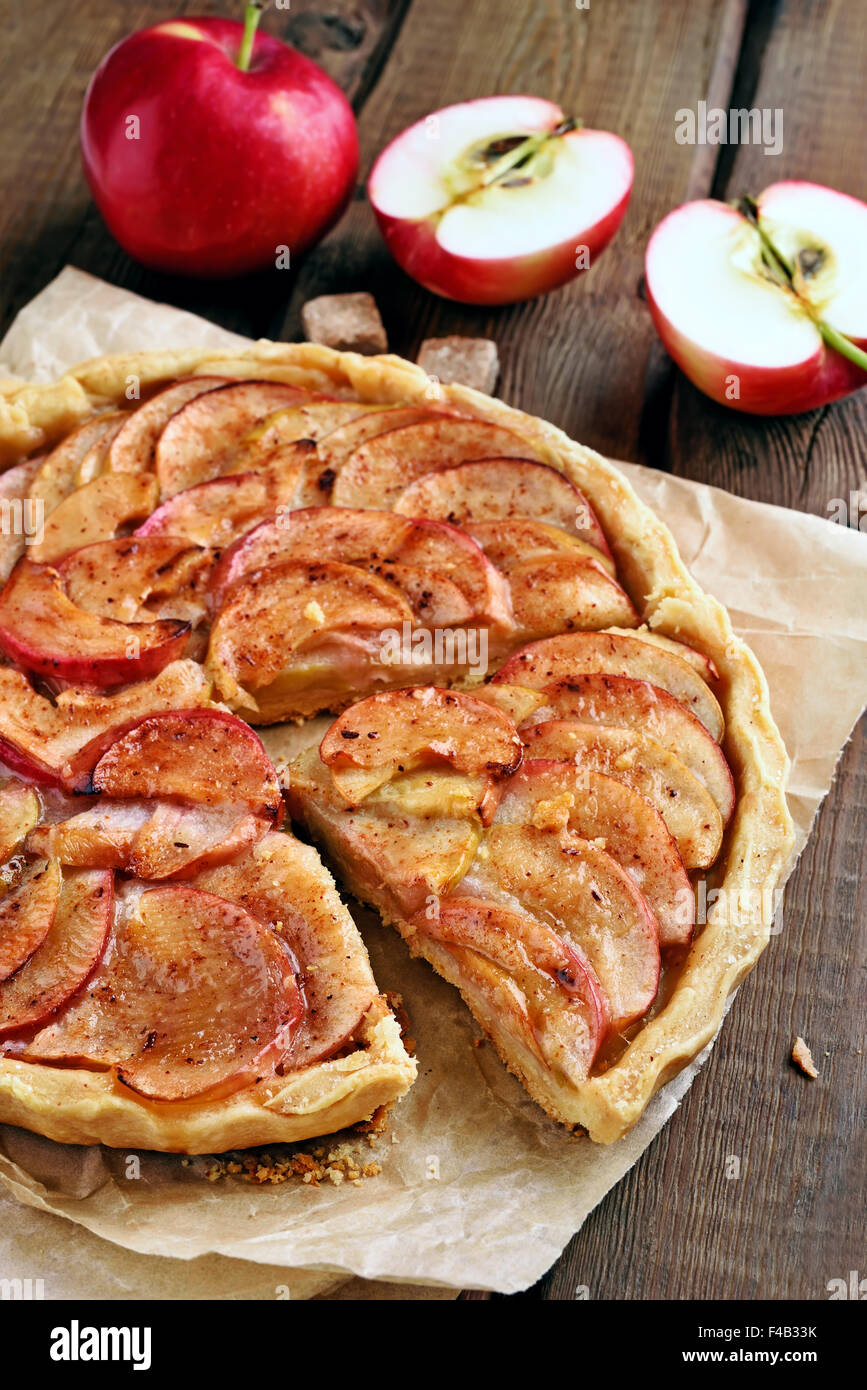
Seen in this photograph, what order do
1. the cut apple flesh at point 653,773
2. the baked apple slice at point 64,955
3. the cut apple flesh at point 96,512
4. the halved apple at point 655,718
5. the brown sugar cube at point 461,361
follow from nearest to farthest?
the baked apple slice at point 64,955 → the cut apple flesh at point 653,773 → the halved apple at point 655,718 → the cut apple flesh at point 96,512 → the brown sugar cube at point 461,361

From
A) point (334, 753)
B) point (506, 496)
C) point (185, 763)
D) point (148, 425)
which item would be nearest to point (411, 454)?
point (506, 496)

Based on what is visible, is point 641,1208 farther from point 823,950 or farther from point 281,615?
point 281,615

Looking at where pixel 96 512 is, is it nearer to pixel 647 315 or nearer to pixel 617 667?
pixel 617 667

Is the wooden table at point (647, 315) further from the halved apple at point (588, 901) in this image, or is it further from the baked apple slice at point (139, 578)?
the baked apple slice at point (139, 578)

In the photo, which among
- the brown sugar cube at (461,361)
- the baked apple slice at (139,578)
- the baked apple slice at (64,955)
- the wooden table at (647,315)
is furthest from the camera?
the brown sugar cube at (461,361)

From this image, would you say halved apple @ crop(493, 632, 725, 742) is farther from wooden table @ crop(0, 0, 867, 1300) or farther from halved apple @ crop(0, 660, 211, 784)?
halved apple @ crop(0, 660, 211, 784)

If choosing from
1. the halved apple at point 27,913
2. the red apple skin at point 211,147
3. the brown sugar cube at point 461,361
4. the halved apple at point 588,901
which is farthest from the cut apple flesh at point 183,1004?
the red apple skin at point 211,147

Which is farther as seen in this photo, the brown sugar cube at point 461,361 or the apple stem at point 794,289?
the brown sugar cube at point 461,361
